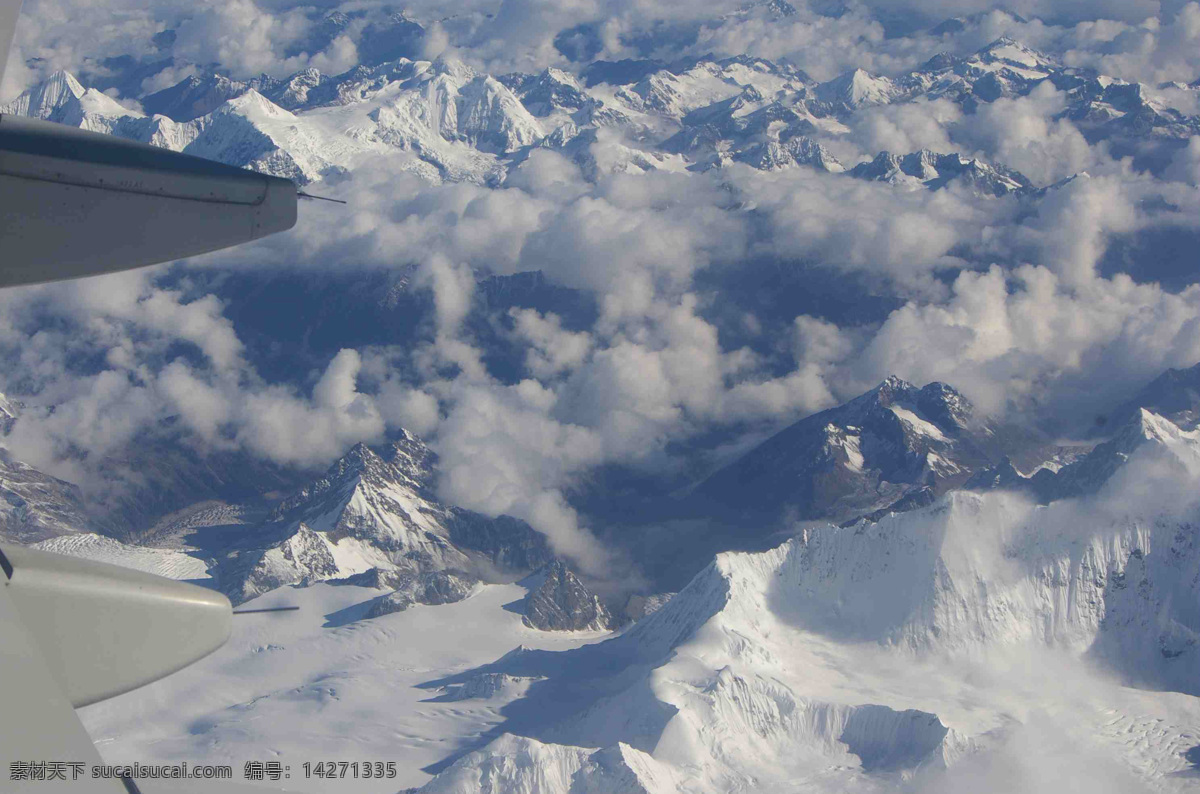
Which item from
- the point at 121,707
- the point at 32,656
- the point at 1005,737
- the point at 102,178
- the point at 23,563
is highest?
the point at 102,178

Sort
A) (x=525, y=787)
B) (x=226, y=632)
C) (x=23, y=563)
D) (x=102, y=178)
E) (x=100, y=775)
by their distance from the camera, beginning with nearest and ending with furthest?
(x=100, y=775) < (x=23, y=563) < (x=226, y=632) < (x=102, y=178) < (x=525, y=787)

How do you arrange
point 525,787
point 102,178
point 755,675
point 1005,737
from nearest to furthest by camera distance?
point 102,178
point 525,787
point 1005,737
point 755,675

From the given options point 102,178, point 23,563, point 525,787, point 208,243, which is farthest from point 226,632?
point 525,787

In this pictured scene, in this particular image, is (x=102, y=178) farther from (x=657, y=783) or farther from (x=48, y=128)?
(x=657, y=783)

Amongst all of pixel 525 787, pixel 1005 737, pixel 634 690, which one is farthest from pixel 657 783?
pixel 1005 737

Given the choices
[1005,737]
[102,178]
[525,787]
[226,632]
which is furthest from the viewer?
[1005,737]

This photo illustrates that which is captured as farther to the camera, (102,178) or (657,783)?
(657,783)

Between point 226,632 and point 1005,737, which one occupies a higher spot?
point 226,632

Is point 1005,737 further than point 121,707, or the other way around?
point 121,707

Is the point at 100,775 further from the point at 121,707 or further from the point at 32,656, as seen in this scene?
the point at 121,707
